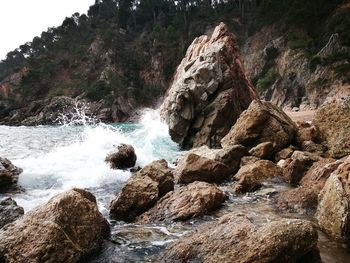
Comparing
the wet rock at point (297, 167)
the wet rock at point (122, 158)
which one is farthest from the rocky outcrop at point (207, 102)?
the wet rock at point (297, 167)

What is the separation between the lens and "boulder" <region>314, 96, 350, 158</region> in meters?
11.3

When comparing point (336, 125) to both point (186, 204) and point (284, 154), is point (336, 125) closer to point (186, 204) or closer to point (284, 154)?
point (284, 154)

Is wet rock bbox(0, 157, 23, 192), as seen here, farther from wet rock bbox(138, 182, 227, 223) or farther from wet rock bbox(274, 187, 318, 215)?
wet rock bbox(274, 187, 318, 215)

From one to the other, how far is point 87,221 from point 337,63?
3185 cm

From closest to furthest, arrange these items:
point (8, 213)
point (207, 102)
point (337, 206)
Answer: point (337, 206), point (8, 213), point (207, 102)

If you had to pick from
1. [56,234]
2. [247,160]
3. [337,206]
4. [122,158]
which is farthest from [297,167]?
[56,234]

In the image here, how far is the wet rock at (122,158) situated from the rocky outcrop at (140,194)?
4.43m

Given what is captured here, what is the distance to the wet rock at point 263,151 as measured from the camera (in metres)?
13.0

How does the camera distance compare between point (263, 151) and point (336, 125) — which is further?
point (263, 151)

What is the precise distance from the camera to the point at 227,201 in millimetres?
9047

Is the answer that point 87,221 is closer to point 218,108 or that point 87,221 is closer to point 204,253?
point 204,253

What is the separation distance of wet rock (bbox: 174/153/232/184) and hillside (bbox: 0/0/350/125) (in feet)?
82.3

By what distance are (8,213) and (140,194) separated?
291cm

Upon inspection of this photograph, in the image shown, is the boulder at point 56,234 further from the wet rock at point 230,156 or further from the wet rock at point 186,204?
the wet rock at point 230,156
